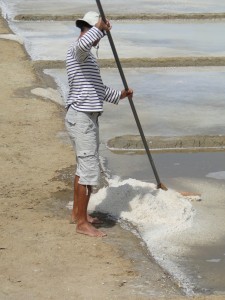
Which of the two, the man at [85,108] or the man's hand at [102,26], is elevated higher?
the man's hand at [102,26]

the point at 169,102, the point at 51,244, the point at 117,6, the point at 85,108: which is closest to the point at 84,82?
the point at 85,108

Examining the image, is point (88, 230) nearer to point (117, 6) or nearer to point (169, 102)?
point (169, 102)

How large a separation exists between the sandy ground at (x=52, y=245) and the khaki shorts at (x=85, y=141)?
47 cm

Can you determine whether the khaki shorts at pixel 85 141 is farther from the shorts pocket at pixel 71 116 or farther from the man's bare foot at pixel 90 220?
the man's bare foot at pixel 90 220

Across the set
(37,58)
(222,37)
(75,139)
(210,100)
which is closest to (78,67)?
(75,139)

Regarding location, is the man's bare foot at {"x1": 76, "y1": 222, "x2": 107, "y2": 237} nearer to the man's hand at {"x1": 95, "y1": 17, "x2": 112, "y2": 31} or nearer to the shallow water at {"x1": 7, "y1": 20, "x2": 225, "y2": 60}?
the man's hand at {"x1": 95, "y1": 17, "x2": 112, "y2": 31}

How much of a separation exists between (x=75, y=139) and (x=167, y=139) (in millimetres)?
3070

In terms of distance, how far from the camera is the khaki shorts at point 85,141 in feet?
20.9

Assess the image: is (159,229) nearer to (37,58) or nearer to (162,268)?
(162,268)

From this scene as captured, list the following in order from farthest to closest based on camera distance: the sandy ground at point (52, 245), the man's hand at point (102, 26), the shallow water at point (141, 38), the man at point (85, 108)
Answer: the shallow water at point (141, 38)
the man at point (85, 108)
the man's hand at point (102, 26)
the sandy ground at point (52, 245)

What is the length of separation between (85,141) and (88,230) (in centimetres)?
68

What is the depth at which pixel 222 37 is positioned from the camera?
1720 cm

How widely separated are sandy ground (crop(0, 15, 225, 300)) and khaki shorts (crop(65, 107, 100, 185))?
471mm

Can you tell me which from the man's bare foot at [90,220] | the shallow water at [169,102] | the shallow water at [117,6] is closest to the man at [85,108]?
→ the man's bare foot at [90,220]
